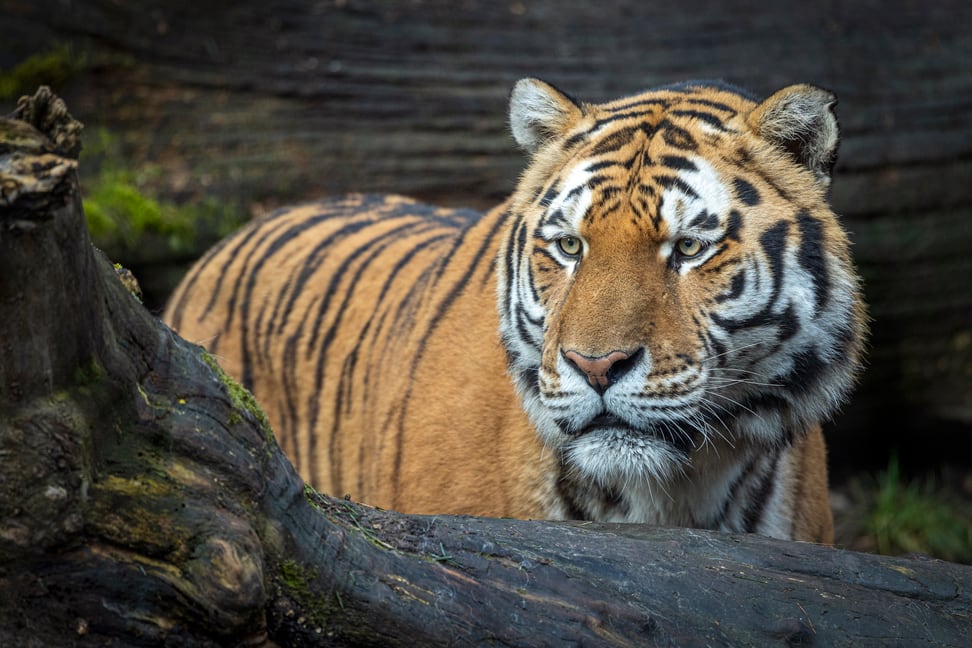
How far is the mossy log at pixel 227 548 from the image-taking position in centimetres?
146

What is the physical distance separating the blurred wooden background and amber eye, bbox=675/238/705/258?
319 cm

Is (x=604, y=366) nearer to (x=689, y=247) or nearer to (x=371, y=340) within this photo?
(x=689, y=247)

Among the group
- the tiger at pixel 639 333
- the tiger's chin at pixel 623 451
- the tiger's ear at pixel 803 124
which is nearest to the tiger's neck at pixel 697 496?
the tiger at pixel 639 333

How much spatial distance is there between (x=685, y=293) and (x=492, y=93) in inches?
136

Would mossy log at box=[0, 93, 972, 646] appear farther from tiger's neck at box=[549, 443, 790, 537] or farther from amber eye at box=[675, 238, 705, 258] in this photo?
amber eye at box=[675, 238, 705, 258]

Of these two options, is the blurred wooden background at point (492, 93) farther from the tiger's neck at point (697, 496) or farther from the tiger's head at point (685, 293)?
the tiger's neck at point (697, 496)

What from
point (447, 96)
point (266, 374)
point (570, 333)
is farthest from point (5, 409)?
point (447, 96)

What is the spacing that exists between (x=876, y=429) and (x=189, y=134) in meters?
4.36

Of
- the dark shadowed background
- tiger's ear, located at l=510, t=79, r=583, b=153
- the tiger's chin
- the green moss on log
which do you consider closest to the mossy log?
the green moss on log

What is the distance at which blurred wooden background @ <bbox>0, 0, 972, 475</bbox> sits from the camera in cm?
527

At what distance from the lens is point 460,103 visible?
5598 mm

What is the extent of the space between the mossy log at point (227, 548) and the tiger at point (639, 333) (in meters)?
0.39

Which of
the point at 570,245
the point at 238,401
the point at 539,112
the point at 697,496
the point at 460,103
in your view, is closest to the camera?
the point at 238,401

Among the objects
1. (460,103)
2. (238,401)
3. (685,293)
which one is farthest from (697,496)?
(460,103)
